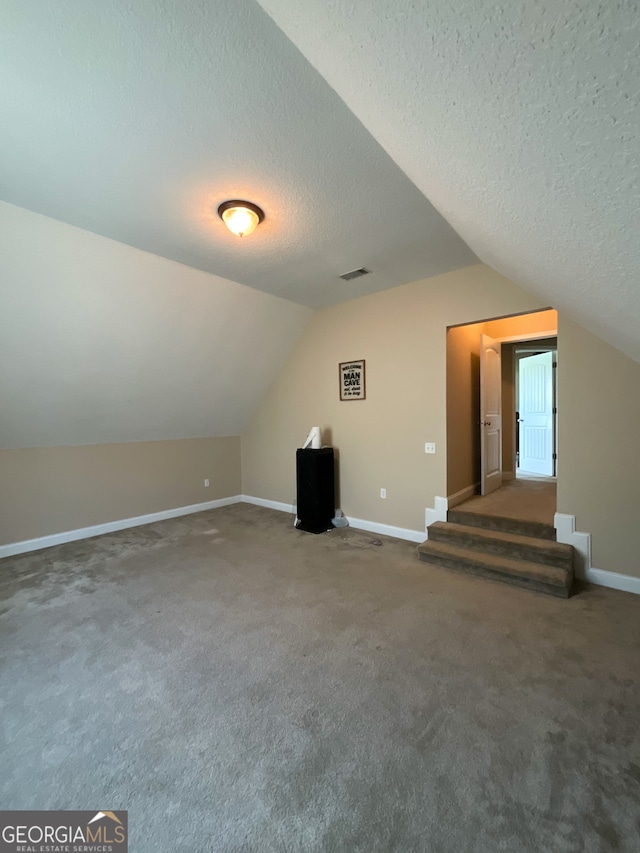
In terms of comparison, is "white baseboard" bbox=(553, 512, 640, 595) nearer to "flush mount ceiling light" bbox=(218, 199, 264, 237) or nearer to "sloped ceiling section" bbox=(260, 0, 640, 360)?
"sloped ceiling section" bbox=(260, 0, 640, 360)

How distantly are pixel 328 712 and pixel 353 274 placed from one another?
3396 millimetres

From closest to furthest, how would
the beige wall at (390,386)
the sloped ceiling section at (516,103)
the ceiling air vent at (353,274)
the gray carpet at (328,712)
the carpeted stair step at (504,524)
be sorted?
the sloped ceiling section at (516,103) → the gray carpet at (328,712) → the carpeted stair step at (504,524) → the ceiling air vent at (353,274) → the beige wall at (390,386)

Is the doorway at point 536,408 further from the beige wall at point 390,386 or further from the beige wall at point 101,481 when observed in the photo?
the beige wall at point 101,481

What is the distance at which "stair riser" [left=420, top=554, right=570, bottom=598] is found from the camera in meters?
2.70

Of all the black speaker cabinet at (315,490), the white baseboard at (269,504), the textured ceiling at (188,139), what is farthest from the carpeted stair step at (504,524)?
the textured ceiling at (188,139)

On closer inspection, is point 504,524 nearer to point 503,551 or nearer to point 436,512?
point 503,551

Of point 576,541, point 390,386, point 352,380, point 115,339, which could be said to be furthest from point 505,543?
point 115,339

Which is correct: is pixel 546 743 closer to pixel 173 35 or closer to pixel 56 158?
pixel 173 35

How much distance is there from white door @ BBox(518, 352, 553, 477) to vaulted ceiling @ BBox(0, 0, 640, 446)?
3.70m

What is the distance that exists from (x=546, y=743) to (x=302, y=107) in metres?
2.96

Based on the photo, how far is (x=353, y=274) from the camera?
11.5ft

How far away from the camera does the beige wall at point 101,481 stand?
378cm

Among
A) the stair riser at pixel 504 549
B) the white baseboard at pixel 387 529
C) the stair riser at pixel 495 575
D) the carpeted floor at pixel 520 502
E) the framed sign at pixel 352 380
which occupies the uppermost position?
the framed sign at pixel 352 380

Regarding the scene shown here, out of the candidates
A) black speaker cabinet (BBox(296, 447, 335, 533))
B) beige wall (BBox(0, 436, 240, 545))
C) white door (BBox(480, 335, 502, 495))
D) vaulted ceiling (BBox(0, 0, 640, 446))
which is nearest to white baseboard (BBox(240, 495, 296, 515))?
beige wall (BBox(0, 436, 240, 545))
